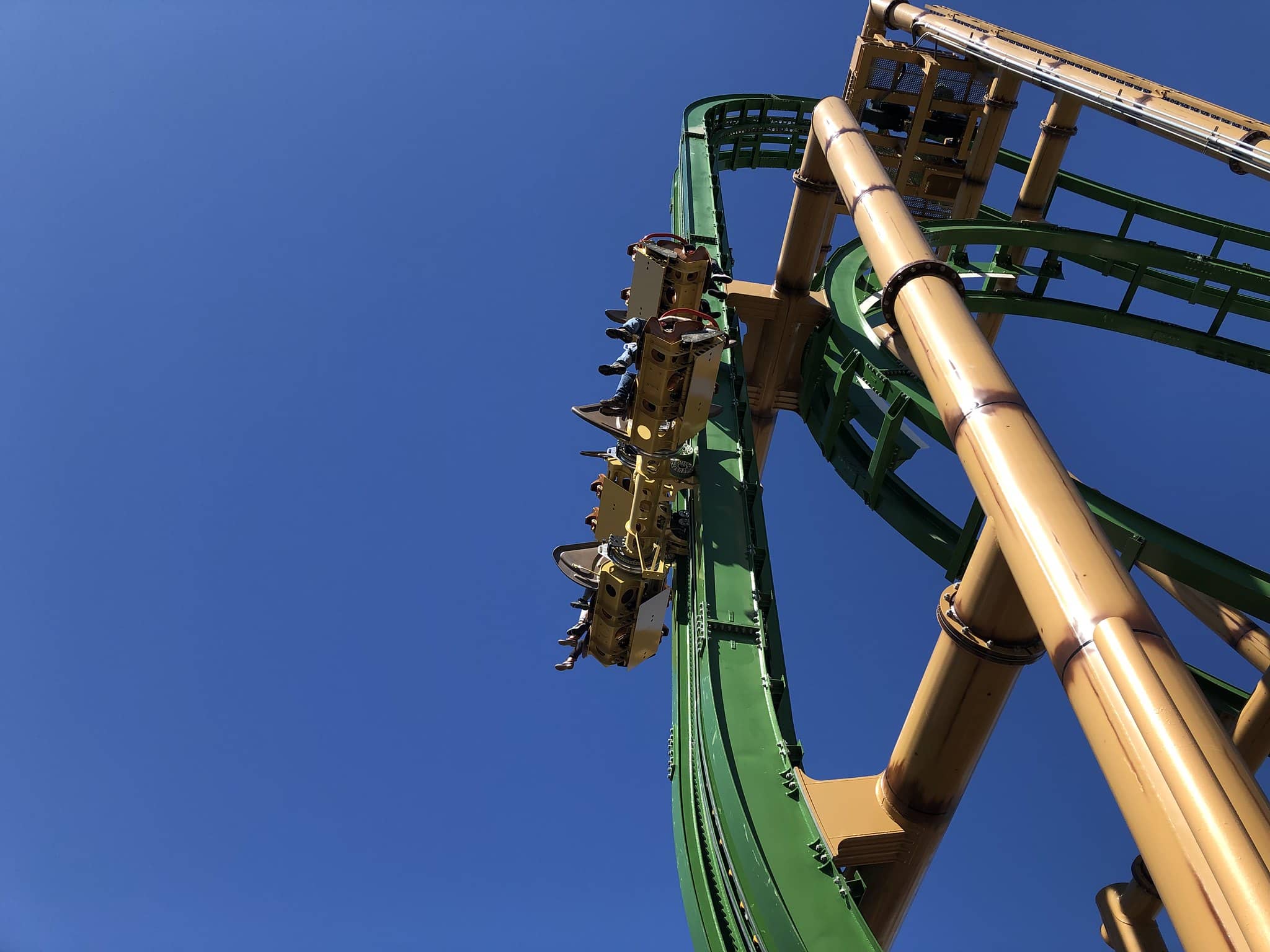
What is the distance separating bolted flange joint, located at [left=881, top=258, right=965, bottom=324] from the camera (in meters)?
6.11

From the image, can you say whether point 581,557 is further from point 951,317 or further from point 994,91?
point 994,91

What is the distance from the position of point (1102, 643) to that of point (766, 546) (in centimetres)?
508

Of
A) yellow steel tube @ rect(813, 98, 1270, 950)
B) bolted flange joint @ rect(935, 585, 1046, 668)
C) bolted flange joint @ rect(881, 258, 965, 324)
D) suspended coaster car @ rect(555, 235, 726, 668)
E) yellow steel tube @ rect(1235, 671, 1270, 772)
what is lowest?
yellow steel tube @ rect(813, 98, 1270, 950)

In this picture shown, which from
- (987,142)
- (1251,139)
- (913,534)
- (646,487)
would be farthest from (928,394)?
(987,142)

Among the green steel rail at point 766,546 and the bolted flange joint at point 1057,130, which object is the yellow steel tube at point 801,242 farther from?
the bolted flange joint at point 1057,130

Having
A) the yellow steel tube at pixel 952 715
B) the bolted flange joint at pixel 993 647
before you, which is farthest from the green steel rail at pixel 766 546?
the bolted flange joint at pixel 993 647

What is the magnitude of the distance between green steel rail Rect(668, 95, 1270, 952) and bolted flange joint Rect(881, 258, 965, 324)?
9.51ft

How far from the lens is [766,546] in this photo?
861cm

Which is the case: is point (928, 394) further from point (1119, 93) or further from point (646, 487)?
point (1119, 93)

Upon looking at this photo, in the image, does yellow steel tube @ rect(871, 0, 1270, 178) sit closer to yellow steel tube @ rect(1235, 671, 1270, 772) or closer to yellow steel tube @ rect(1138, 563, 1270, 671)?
yellow steel tube @ rect(1138, 563, 1270, 671)

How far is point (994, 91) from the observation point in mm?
17312

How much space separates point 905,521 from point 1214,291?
385 inches

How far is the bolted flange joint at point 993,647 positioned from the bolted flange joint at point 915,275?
2260 mm

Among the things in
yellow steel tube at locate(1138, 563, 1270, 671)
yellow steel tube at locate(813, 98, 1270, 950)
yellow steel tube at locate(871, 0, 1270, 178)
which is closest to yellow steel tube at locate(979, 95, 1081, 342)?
yellow steel tube at locate(871, 0, 1270, 178)
